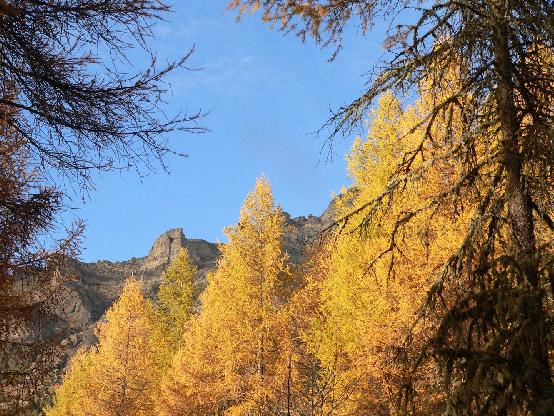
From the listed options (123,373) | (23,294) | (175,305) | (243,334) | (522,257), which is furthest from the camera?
(175,305)

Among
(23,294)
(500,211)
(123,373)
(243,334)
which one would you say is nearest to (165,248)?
(123,373)

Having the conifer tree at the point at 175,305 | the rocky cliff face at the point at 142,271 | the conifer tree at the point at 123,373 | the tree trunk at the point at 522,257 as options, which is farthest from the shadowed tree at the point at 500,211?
the rocky cliff face at the point at 142,271

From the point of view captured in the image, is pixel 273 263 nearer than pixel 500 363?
No

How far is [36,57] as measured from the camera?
14.8 feet

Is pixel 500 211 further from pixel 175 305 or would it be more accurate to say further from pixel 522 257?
pixel 175 305

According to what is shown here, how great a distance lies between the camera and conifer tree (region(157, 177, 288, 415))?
17.0m

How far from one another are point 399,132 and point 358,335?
626 centimetres

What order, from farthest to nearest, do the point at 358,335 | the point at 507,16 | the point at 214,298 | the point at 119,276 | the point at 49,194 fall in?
the point at 119,276
the point at 214,298
the point at 358,335
the point at 49,194
the point at 507,16

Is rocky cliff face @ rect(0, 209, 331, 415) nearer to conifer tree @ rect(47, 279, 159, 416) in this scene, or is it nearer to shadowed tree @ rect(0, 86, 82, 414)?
conifer tree @ rect(47, 279, 159, 416)

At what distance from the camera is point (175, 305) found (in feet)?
120

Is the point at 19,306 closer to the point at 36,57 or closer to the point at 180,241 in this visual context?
the point at 36,57

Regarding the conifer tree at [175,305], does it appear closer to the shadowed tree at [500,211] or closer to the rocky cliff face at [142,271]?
the shadowed tree at [500,211]

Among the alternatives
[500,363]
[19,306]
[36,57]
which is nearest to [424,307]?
[500,363]

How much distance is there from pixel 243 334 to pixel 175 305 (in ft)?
67.1
